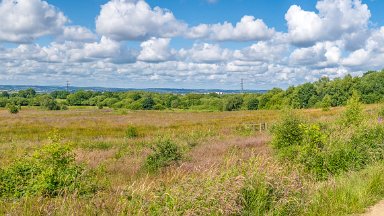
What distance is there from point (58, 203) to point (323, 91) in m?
112

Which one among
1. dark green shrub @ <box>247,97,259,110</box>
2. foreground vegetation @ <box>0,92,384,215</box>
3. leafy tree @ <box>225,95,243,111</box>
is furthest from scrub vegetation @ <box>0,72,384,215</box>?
leafy tree @ <box>225,95,243,111</box>

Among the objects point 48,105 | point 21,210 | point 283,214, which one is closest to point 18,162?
point 21,210

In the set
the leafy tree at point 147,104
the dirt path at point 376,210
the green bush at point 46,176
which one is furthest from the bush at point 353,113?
the leafy tree at point 147,104

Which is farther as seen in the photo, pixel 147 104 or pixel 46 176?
pixel 147 104

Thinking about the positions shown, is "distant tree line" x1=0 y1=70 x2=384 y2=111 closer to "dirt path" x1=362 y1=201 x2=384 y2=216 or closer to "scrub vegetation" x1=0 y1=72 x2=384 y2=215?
"scrub vegetation" x1=0 y1=72 x2=384 y2=215

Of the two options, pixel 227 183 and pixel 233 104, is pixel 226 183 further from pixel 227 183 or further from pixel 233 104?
pixel 233 104

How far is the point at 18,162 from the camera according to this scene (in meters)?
9.28

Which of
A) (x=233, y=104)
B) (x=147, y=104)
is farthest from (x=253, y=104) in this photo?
(x=147, y=104)

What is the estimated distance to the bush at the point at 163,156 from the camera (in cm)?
1488

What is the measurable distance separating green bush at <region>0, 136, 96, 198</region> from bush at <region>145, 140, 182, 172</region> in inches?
217

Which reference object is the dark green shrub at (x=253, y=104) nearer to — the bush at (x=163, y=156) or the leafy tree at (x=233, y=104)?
the leafy tree at (x=233, y=104)

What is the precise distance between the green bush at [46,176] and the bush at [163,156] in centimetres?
551

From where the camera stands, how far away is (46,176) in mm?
8305

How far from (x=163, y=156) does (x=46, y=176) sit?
728 centimetres
